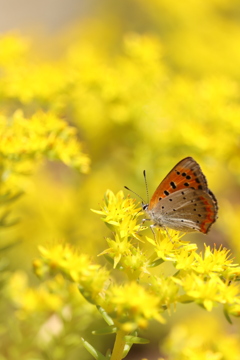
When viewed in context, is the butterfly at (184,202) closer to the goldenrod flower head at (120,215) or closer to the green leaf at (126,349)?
the goldenrod flower head at (120,215)

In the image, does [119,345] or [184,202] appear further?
[184,202]

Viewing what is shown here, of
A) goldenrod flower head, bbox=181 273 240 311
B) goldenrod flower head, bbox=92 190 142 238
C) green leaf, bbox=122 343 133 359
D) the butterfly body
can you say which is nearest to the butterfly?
the butterfly body

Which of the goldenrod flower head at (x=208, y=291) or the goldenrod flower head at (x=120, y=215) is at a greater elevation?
the goldenrod flower head at (x=120, y=215)

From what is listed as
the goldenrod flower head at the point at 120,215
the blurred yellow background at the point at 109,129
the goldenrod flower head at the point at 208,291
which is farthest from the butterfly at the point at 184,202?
the blurred yellow background at the point at 109,129

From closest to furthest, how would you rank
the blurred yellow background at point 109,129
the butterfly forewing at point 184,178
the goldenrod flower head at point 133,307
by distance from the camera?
the goldenrod flower head at point 133,307, the butterfly forewing at point 184,178, the blurred yellow background at point 109,129

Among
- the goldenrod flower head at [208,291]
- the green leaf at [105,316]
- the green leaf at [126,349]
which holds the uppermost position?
the goldenrod flower head at [208,291]

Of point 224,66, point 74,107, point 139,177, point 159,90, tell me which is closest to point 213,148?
point 139,177

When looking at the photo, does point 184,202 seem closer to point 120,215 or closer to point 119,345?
point 120,215

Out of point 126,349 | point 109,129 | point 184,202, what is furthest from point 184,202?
point 109,129

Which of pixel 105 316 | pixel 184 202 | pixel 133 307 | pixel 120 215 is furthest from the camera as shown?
pixel 184 202
